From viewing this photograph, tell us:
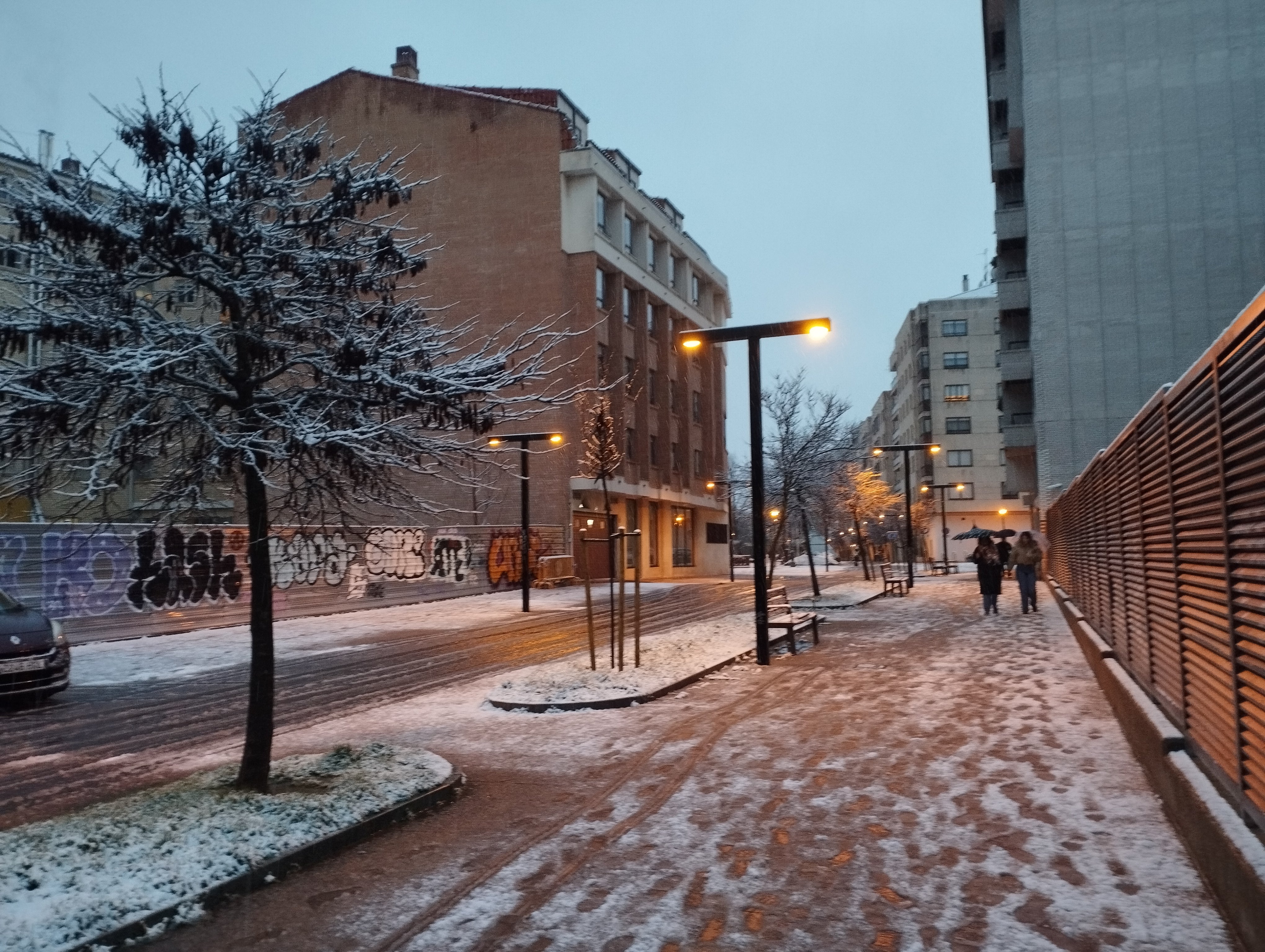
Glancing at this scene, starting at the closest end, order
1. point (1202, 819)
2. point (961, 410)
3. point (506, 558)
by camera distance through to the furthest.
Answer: point (1202, 819)
point (506, 558)
point (961, 410)

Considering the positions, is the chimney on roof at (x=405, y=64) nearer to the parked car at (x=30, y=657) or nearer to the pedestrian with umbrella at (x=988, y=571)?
the pedestrian with umbrella at (x=988, y=571)

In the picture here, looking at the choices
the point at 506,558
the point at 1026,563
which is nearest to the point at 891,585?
the point at 1026,563

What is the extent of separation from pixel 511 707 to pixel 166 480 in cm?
504

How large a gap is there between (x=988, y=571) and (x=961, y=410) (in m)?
68.4

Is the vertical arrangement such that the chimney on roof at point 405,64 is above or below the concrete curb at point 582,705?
above

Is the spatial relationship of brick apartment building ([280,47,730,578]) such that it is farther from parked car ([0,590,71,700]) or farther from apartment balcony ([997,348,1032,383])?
parked car ([0,590,71,700])

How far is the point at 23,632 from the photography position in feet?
41.1

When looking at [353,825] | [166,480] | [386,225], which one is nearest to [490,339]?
[386,225]

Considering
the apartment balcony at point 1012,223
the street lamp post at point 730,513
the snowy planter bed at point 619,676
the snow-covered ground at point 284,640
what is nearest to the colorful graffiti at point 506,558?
the snow-covered ground at point 284,640

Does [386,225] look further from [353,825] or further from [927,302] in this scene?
[927,302]

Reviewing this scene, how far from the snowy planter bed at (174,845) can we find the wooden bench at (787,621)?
916 cm

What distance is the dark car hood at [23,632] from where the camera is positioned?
12312 millimetres

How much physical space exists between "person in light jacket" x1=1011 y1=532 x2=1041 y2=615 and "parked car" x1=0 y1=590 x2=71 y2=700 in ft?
56.1

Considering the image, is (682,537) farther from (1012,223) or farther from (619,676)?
(619,676)
